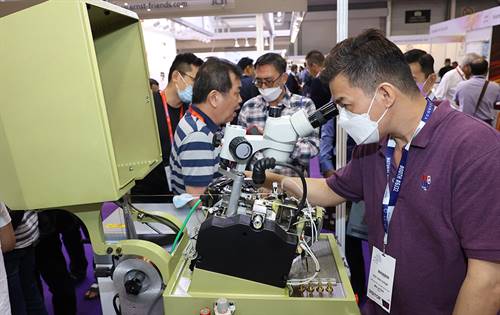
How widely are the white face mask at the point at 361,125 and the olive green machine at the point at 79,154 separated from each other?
37cm

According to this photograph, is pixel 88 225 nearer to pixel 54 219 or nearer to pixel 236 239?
pixel 236 239

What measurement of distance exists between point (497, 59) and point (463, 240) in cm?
503

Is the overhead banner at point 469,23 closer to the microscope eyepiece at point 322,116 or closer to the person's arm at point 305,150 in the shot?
the person's arm at point 305,150

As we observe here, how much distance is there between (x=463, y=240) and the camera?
83 cm

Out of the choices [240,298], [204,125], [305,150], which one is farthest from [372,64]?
[305,150]

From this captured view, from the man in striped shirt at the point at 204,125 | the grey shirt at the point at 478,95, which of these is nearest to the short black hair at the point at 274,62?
A: the man in striped shirt at the point at 204,125

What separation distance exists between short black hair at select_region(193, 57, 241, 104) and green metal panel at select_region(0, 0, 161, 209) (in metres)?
0.73

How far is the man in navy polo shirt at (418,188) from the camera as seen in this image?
80 cm

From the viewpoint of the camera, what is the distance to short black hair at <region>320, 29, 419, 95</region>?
0.95 meters

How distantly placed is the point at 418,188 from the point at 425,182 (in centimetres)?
3

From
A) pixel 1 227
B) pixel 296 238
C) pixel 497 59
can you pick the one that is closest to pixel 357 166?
pixel 296 238

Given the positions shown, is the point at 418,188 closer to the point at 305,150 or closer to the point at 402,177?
the point at 402,177

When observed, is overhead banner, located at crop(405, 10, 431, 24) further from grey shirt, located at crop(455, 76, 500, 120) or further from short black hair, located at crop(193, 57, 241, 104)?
short black hair, located at crop(193, 57, 241, 104)

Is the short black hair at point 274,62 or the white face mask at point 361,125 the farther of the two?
the short black hair at point 274,62
